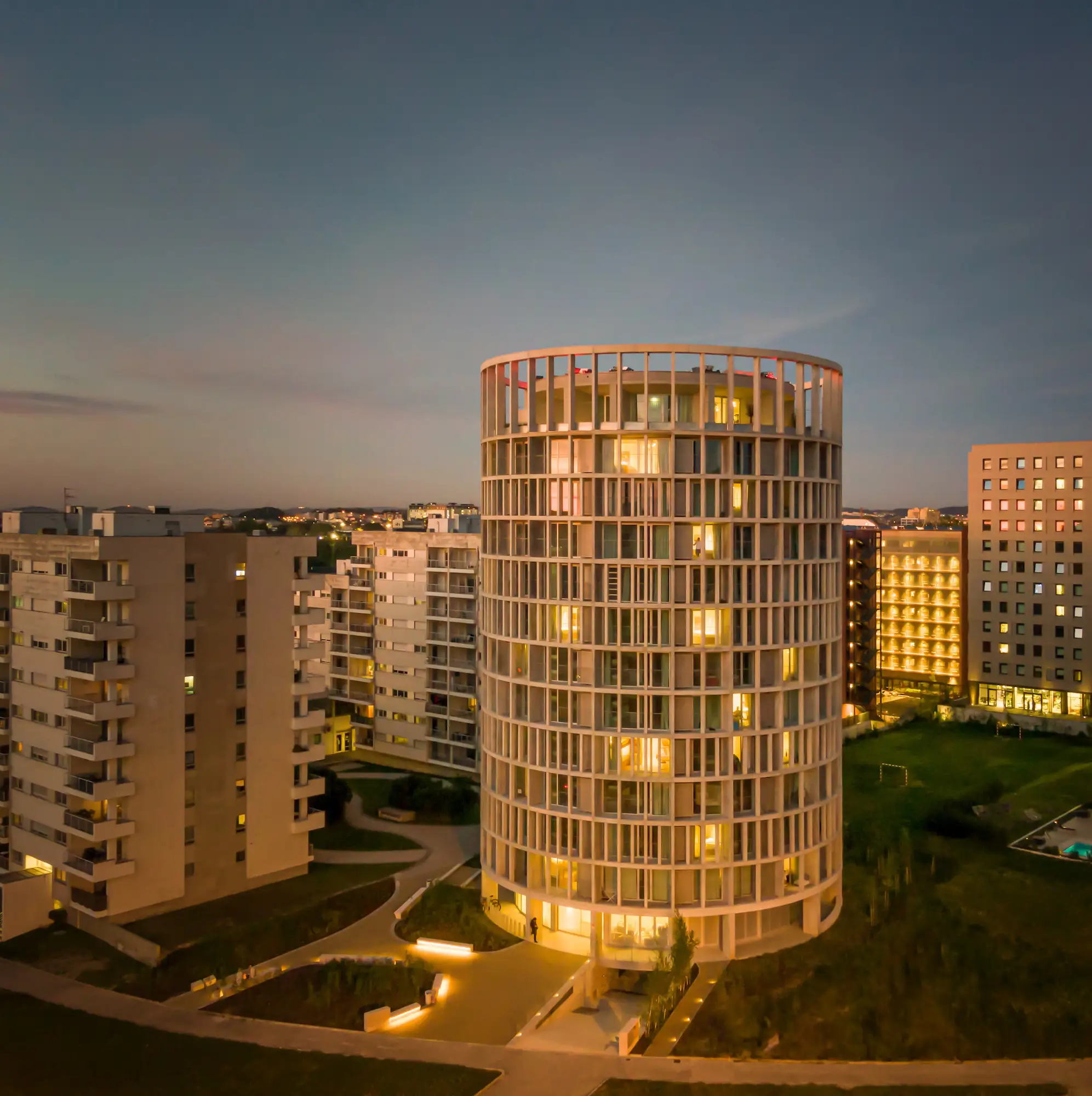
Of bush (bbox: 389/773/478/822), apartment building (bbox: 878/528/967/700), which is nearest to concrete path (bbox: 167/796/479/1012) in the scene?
bush (bbox: 389/773/478/822)

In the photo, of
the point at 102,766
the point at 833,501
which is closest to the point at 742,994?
the point at 833,501

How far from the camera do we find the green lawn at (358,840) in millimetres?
56812

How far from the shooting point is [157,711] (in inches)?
1806

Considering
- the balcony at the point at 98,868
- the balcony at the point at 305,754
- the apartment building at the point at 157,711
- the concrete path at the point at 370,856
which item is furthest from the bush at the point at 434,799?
the balcony at the point at 98,868

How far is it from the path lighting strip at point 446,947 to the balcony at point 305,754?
12.9 meters

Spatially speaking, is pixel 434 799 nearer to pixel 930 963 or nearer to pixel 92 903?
pixel 92 903

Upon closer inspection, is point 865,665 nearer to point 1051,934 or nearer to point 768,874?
point 1051,934

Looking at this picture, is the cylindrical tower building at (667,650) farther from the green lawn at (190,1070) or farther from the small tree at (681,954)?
the green lawn at (190,1070)

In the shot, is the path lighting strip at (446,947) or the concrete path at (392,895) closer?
the concrete path at (392,895)

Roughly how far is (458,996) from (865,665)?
2639 inches

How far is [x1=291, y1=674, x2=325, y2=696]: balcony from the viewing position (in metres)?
51.0

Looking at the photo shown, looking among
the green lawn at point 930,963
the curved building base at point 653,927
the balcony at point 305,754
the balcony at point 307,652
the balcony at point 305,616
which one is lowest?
the green lawn at point 930,963

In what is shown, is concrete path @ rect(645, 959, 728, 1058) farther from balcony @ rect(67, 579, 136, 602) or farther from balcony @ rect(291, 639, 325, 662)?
balcony @ rect(67, 579, 136, 602)

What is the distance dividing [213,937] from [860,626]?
7127 centimetres
